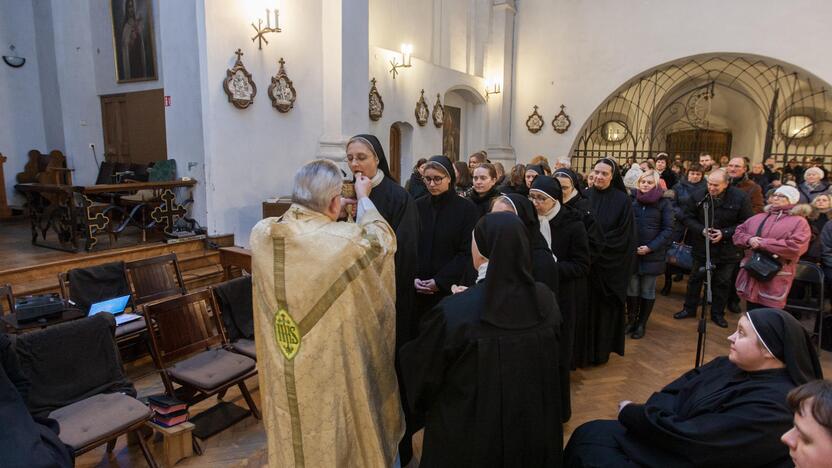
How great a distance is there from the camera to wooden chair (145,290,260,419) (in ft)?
10.7

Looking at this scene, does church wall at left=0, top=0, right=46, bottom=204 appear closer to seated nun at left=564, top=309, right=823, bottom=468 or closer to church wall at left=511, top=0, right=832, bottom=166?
church wall at left=511, top=0, right=832, bottom=166

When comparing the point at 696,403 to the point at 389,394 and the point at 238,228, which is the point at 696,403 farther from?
the point at 238,228

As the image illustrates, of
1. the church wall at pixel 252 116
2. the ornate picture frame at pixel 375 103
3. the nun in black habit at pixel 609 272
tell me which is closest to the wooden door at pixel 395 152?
the ornate picture frame at pixel 375 103

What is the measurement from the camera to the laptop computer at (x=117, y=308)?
3924 mm

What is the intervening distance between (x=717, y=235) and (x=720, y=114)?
1517cm

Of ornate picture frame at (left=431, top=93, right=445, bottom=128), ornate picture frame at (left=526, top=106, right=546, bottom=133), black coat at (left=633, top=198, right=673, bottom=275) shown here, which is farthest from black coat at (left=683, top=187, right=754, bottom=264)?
ornate picture frame at (left=526, top=106, right=546, bottom=133)

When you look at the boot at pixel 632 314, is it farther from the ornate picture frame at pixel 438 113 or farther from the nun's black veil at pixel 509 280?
the ornate picture frame at pixel 438 113

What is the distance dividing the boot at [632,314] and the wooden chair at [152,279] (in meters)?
4.58

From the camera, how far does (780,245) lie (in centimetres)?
451

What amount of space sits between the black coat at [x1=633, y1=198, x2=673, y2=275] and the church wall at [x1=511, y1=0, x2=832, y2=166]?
7733mm

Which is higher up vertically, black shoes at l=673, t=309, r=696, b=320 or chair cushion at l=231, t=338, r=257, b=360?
chair cushion at l=231, t=338, r=257, b=360

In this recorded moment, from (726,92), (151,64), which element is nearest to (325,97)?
(151,64)

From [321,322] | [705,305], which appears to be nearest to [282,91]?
[321,322]

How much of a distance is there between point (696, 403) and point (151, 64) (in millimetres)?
9762
